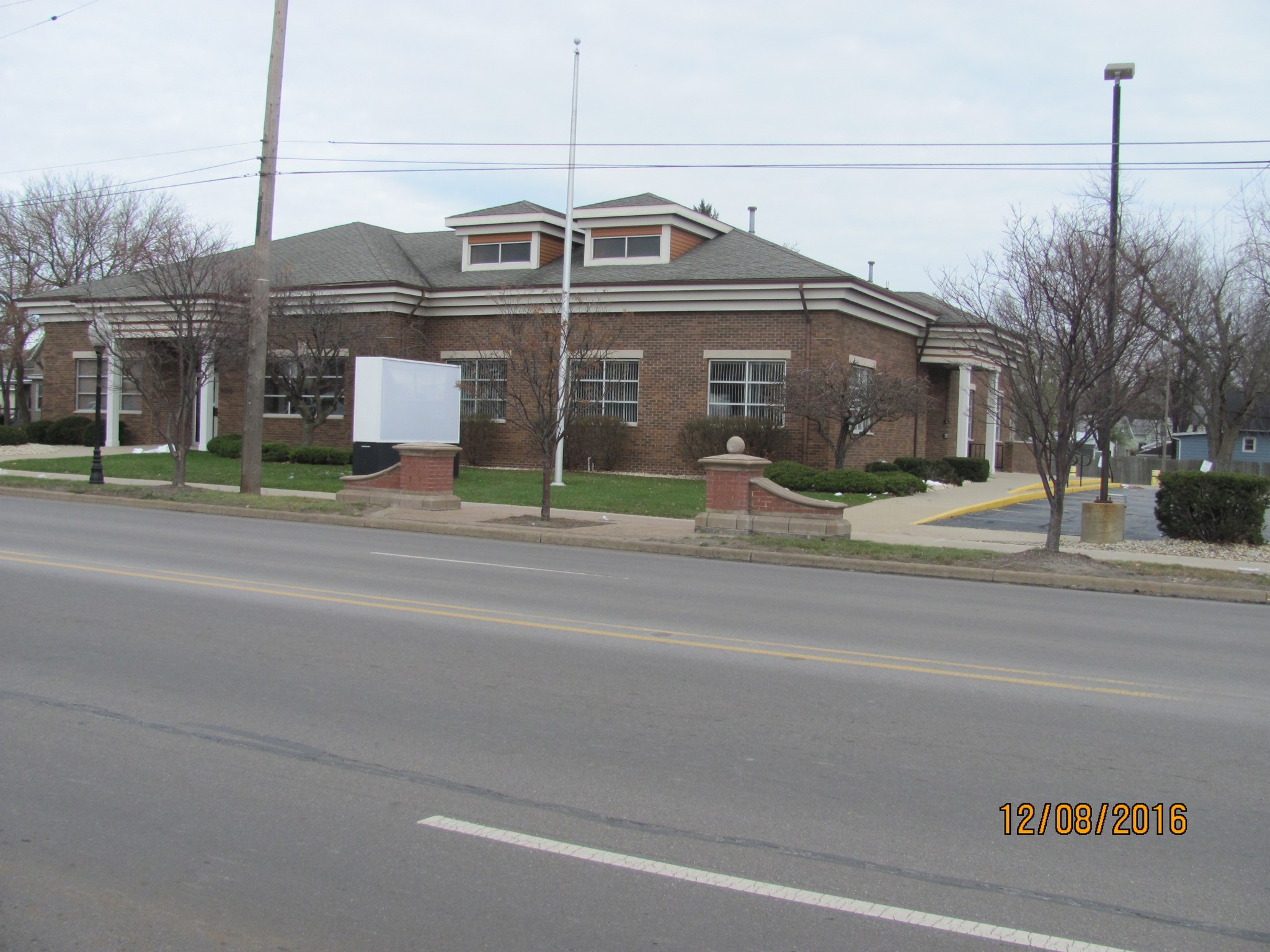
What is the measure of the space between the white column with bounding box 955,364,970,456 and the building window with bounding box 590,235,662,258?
32.3ft

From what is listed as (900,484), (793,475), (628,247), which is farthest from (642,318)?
(900,484)

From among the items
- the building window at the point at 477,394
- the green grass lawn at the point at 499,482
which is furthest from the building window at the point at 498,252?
the green grass lawn at the point at 499,482

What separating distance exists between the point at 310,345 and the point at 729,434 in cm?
1154

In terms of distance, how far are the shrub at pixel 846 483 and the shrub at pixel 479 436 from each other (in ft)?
35.8

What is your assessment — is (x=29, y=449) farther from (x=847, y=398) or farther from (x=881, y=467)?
(x=881, y=467)

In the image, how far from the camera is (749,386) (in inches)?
1156

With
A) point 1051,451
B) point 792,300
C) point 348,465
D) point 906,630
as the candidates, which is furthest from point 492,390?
point 906,630

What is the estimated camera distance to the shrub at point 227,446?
105ft

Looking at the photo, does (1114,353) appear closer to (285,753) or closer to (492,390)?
(285,753)

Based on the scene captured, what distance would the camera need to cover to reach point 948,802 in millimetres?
5117

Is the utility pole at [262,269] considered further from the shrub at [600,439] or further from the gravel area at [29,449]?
the gravel area at [29,449]

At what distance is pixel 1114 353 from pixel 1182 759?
9.57m

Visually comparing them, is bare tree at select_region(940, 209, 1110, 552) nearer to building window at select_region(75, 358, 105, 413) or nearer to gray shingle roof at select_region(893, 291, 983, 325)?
gray shingle roof at select_region(893, 291, 983, 325)

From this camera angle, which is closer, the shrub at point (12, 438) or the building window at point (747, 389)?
the building window at point (747, 389)
